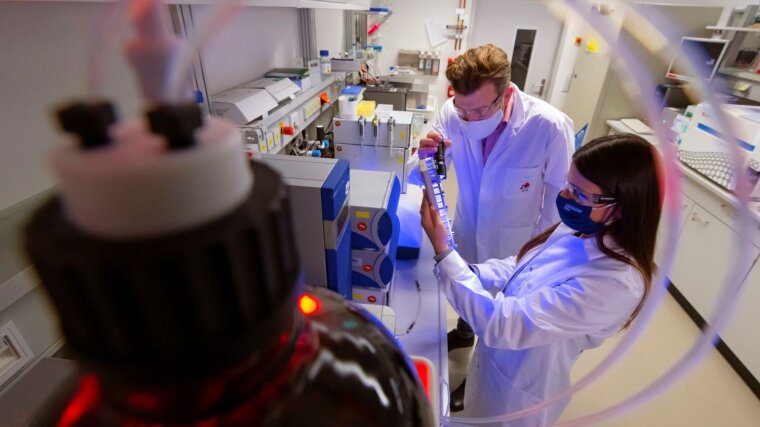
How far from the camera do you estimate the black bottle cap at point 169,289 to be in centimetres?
15

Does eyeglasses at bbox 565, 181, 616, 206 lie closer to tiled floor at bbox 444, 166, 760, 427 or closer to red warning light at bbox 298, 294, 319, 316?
red warning light at bbox 298, 294, 319, 316

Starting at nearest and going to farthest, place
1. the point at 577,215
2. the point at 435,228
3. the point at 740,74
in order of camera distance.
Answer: the point at 577,215, the point at 435,228, the point at 740,74

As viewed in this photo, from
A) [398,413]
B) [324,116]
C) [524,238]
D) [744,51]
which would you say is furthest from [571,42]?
[398,413]

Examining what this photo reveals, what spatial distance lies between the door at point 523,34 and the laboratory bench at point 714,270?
2856mm

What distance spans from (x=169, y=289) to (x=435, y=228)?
120 centimetres

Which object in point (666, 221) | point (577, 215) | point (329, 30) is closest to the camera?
point (666, 221)

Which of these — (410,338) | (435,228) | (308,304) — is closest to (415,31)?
(435,228)

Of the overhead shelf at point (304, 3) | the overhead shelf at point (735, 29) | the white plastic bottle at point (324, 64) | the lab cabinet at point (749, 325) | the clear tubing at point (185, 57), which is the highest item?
the overhead shelf at point (735, 29)

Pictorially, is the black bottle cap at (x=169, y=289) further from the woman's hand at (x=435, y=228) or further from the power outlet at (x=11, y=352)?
the woman's hand at (x=435, y=228)

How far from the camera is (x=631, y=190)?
95 centimetres

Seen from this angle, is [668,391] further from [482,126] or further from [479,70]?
[479,70]

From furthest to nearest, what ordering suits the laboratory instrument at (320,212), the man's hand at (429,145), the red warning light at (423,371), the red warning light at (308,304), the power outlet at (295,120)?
the power outlet at (295,120), the man's hand at (429,145), the laboratory instrument at (320,212), the red warning light at (423,371), the red warning light at (308,304)

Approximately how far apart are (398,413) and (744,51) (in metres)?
4.26

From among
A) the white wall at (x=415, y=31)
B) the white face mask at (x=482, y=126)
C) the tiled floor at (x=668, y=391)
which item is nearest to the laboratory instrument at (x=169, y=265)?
the white face mask at (x=482, y=126)
